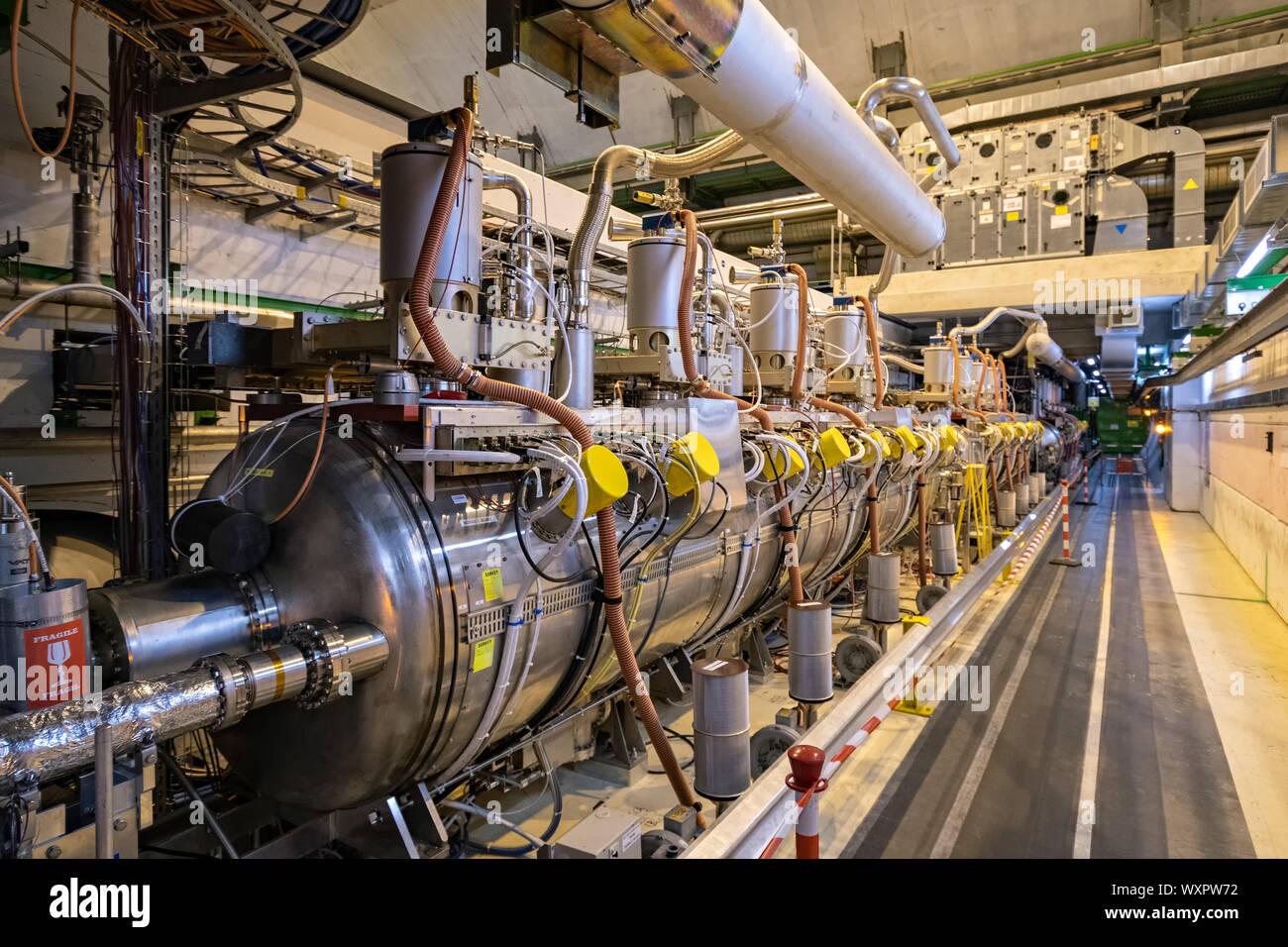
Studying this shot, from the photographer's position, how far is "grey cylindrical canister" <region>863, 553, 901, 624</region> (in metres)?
4.16

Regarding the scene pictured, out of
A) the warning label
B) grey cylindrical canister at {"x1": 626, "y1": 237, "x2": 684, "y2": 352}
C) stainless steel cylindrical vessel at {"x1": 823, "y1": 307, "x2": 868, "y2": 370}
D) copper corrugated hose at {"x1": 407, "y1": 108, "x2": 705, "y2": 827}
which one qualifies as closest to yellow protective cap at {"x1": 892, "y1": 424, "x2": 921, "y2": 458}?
stainless steel cylindrical vessel at {"x1": 823, "y1": 307, "x2": 868, "y2": 370}

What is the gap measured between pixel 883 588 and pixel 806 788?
2470mm

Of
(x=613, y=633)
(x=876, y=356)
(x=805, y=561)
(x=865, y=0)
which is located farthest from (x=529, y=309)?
(x=865, y=0)

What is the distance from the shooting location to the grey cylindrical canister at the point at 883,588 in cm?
416

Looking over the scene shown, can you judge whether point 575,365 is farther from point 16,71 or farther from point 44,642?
point 16,71

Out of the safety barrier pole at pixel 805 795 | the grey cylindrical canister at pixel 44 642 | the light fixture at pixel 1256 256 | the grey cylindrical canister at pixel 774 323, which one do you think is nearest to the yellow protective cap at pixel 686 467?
the safety barrier pole at pixel 805 795

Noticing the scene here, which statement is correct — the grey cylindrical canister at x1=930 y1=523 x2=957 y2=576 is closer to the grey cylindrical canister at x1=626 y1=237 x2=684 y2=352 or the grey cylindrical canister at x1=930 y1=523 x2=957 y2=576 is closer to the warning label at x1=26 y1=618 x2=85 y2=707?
the grey cylindrical canister at x1=626 y1=237 x2=684 y2=352

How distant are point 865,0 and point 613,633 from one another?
1033 centimetres

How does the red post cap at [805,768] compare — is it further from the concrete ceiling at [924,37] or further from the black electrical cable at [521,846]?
the concrete ceiling at [924,37]

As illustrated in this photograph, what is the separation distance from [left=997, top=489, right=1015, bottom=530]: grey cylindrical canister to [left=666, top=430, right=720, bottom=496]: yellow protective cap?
745cm

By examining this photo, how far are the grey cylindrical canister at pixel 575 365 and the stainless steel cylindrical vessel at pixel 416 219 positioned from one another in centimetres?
54

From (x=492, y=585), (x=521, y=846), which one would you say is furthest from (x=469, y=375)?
(x=521, y=846)

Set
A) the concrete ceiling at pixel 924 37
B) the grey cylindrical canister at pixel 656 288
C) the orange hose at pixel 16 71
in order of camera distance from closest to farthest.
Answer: the orange hose at pixel 16 71
the grey cylindrical canister at pixel 656 288
the concrete ceiling at pixel 924 37
